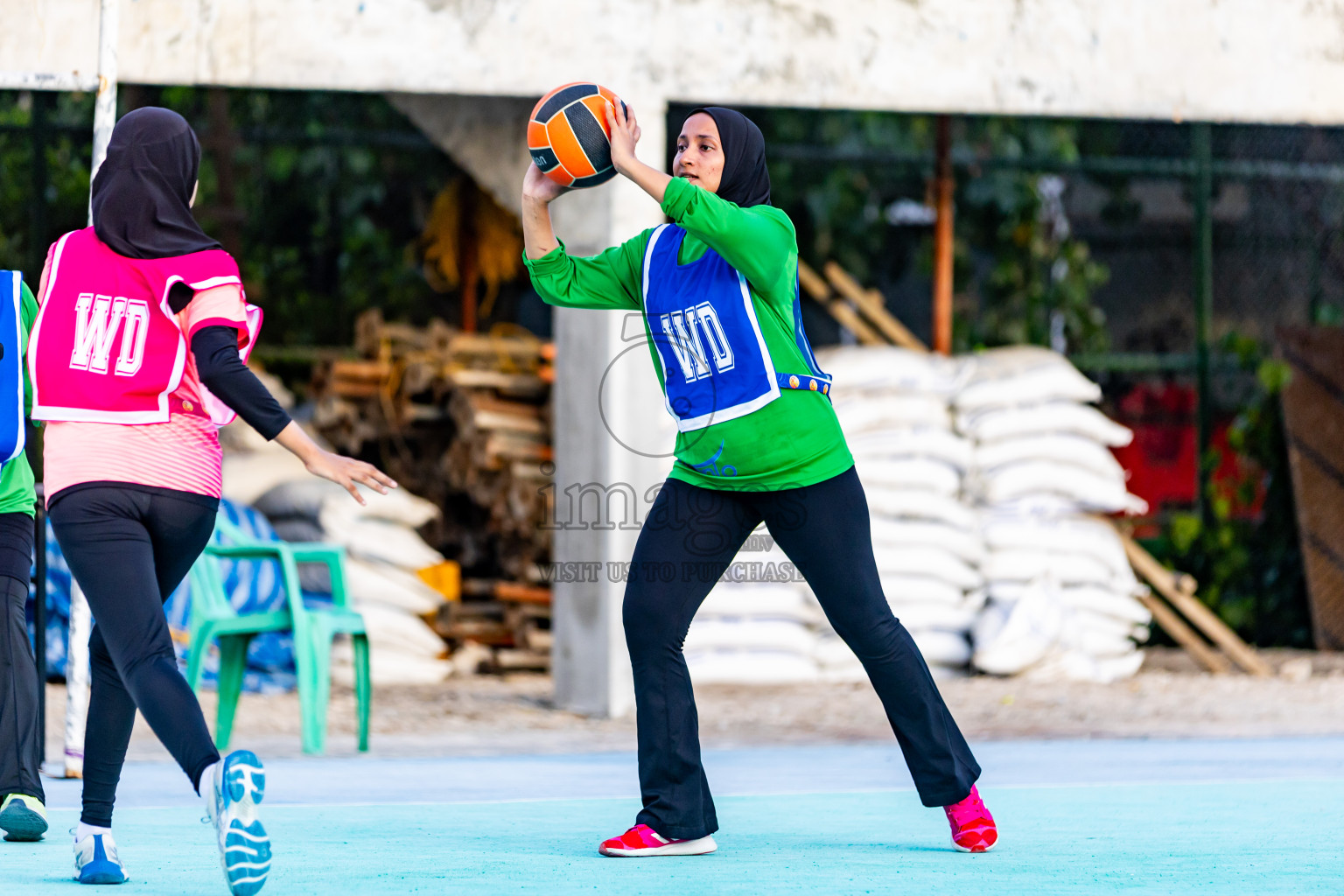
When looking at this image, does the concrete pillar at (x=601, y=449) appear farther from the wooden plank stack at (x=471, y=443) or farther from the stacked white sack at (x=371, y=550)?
the wooden plank stack at (x=471, y=443)

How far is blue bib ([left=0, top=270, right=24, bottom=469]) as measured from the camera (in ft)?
13.9

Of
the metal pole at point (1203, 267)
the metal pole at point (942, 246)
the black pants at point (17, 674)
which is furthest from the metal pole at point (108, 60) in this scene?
the metal pole at point (1203, 267)

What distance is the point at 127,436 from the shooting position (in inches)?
139

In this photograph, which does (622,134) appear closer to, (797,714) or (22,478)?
(22,478)

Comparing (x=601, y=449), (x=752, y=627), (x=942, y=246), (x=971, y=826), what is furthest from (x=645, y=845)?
(x=942, y=246)

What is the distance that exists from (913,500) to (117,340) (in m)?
5.71

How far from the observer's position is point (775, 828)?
14.8 ft

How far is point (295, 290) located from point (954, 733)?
27.4 ft

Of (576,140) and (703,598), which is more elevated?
(576,140)

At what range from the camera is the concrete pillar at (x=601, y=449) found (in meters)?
7.59

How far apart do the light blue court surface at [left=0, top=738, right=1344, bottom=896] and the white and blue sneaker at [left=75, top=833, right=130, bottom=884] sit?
0.03m

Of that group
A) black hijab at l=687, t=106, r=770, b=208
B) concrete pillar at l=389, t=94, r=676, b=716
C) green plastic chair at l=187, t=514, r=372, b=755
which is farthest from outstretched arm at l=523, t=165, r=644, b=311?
concrete pillar at l=389, t=94, r=676, b=716

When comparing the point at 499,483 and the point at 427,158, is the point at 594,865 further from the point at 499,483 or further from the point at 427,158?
the point at 427,158

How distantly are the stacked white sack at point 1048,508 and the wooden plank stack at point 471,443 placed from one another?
2.28m
